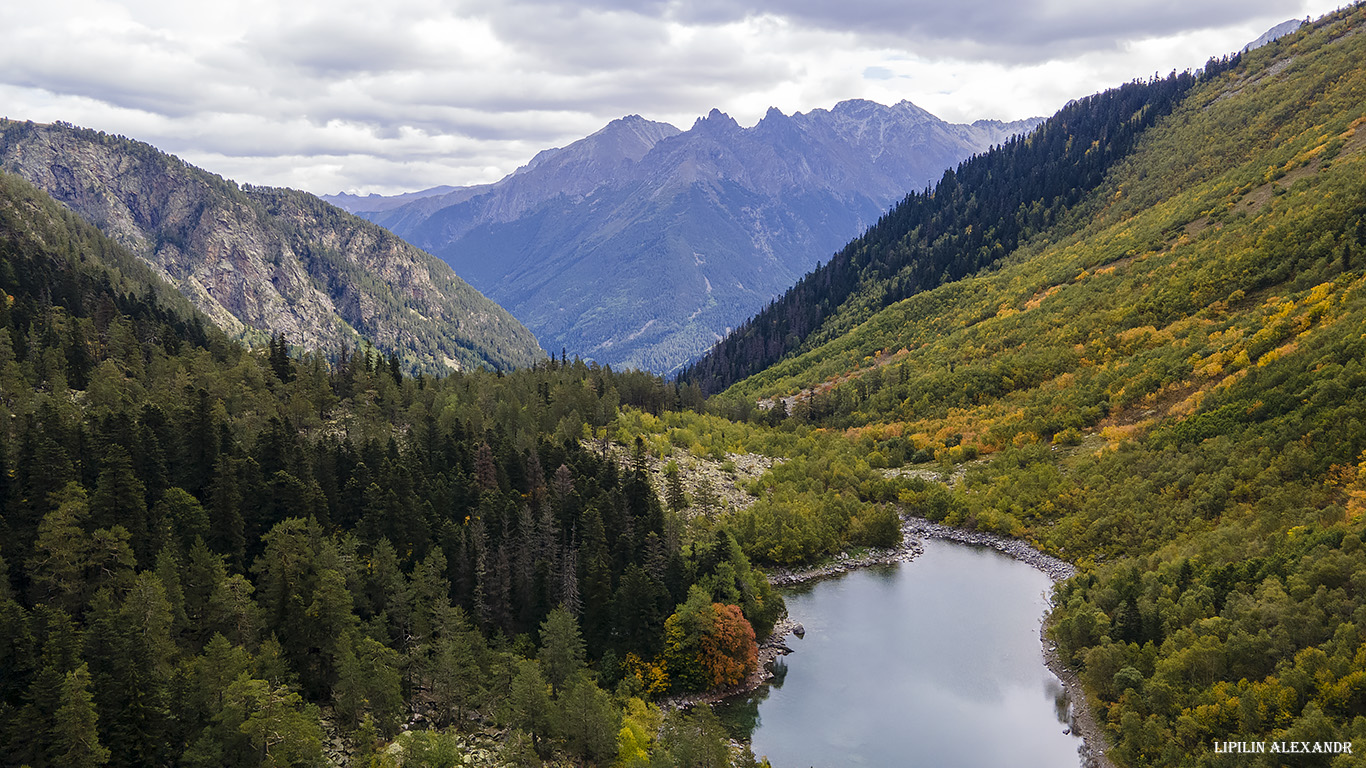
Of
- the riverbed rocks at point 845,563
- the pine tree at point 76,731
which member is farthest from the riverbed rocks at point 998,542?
the pine tree at point 76,731

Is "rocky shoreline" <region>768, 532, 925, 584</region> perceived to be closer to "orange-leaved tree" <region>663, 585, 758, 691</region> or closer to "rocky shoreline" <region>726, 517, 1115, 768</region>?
"rocky shoreline" <region>726, 517, 1115, 768</region>

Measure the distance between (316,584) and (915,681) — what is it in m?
54.0

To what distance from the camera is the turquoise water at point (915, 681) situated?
221 ft

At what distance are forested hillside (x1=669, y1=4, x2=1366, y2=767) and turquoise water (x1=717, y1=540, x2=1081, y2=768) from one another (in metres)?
5.67

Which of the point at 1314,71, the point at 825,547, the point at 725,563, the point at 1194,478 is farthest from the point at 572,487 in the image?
the point at 1314,71

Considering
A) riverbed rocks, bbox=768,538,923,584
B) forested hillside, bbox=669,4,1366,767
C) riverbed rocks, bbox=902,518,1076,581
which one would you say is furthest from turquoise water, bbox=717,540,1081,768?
forested hillside, bbox=669,4,1366,767

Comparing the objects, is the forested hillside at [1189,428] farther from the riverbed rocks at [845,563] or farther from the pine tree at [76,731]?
the pine tree at [76,731]

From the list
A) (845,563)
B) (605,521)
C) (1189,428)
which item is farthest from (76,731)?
(1189,428)

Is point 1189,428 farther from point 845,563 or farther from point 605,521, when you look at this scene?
point 605,521

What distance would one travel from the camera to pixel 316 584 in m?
63.7

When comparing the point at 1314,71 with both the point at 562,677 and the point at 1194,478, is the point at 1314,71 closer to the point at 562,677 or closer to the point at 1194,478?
the point at 1194,478

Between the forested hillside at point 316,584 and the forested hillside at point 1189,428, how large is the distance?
100 ft

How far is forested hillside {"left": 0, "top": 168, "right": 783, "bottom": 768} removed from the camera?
48500mm

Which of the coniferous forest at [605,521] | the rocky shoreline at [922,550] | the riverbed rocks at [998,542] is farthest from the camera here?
the riverbed rocks at [998,542]
